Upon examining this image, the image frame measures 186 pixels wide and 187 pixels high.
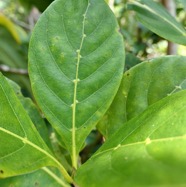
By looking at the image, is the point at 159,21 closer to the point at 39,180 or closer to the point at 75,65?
the point at 75,65

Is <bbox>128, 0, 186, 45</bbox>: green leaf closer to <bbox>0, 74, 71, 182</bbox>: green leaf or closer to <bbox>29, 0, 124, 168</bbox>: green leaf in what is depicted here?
<bbox>29, 0, 124, 168</bbox>: green leaf

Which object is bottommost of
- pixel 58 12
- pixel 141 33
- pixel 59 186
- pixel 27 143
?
pixel 141 33

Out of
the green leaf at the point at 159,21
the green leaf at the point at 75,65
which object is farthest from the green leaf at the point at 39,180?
the green leaf at the point at 159,21

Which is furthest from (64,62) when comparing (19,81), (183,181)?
(19,81)

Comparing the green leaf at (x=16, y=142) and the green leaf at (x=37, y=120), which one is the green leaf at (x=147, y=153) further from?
the green leaf at (x=37, y=120)

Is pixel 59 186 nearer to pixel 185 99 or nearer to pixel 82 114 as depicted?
pixel 82 114

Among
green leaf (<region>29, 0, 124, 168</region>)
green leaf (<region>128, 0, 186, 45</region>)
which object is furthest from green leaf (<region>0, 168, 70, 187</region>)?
green leaf (<region>128, 0, 186, 45</region>)
